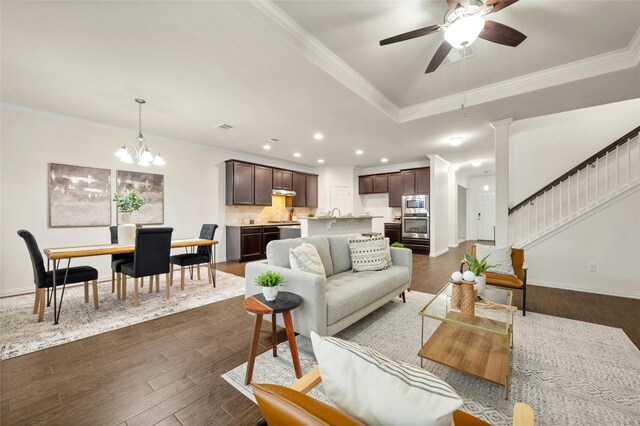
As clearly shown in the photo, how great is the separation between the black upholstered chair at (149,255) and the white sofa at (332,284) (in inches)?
61.7

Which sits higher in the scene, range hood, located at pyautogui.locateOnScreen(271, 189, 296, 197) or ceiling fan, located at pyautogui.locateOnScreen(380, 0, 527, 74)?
ceiling fan, located at pyautogui.locateOnScreen(380, 0, 527, 74)

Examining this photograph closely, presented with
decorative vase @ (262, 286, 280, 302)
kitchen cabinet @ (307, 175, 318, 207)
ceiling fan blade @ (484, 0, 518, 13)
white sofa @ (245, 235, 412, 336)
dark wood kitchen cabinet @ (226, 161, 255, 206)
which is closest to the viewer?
ceiling fan blade @ (484, 0, 518, 13)

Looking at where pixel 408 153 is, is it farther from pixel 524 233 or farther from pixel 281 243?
pixel 281 243

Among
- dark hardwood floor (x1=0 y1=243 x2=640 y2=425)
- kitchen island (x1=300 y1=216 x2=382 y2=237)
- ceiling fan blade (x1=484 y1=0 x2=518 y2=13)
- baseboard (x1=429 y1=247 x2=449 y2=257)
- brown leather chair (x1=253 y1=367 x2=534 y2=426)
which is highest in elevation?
ceiling fan blade (x1=484 y1=0 x2=518 y2=13)

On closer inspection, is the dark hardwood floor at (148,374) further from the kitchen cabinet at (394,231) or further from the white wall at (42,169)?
the kitchen cabinet at (394,231)

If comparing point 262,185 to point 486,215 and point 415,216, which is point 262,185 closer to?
point 415,216

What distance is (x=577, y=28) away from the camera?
7.84 ft

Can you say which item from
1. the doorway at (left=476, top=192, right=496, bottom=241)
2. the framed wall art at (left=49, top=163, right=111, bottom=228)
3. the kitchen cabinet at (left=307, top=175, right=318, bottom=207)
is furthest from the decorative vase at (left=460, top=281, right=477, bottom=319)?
the doorway at (left=476, top=192, right=496, bottom=241)

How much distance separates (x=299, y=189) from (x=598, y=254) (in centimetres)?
641

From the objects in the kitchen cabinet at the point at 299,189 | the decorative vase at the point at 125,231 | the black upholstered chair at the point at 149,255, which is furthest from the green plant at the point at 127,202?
the kitchen cabinet at the point at 299,189

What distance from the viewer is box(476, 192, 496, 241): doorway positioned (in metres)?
9.78

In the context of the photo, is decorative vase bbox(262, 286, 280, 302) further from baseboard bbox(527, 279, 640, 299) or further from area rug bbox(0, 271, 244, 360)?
baseboard bbox(527, 279, 640, 299)

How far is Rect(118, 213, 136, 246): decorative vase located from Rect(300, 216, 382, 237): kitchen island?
2.57 meters

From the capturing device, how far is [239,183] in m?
6.25
